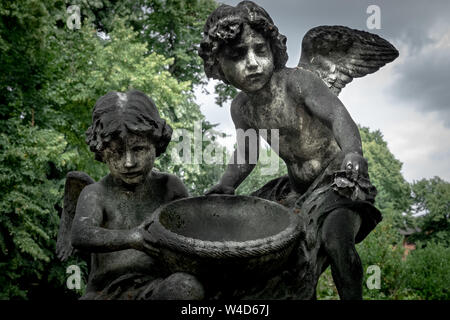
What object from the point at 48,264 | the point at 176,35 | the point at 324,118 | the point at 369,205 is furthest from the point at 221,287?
the point at 176,35

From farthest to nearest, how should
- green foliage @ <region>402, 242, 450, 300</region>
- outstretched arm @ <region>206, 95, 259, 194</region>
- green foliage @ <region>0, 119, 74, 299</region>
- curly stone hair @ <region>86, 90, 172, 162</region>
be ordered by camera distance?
1. green foliage @ <region>402, 242, 450, 300</region>
2. green foliage @ <region>0, 119, 74, 299</region>
3. outstretched arm @ <region>206, 95, 259, 194</region>
4. curly stone hair @ <region>86, 90, 172, 162</region>

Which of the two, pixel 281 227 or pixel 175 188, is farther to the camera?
pixel 175 188

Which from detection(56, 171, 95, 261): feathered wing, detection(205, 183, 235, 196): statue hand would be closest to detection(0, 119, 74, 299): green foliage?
detection(56, 171, 95, 261): feathered wing

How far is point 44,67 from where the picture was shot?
31.1 ft

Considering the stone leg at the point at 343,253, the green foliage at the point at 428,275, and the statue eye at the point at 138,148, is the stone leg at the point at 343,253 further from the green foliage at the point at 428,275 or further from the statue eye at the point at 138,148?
the green foliage at the point at 428,275

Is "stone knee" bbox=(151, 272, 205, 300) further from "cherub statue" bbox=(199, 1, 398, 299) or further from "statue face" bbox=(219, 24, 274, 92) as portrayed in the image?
"statue face" bbox=(219, 24, 274, 92)

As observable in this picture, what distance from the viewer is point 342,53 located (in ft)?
12.0

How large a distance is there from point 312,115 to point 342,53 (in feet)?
2.70

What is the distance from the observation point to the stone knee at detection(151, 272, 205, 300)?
2254 mm

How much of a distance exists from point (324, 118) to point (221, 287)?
1.23 m

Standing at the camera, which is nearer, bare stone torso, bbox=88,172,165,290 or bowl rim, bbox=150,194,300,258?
bowl rim, bbox=150,194,300,258

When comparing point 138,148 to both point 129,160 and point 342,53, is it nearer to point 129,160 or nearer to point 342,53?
point 129,160

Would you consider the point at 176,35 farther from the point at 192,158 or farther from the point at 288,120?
the point at 288,120
